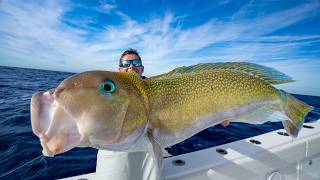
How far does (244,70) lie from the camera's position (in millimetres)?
2092

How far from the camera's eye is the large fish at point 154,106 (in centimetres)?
137

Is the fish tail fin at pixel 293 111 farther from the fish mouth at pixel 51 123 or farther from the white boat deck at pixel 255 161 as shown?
the fish mouth at pixel 51 123

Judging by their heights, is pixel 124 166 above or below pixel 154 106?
below

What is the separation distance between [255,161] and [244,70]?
2149 millimetres

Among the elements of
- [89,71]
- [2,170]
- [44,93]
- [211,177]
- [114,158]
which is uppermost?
[89,71]

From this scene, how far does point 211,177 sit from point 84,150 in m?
5.76

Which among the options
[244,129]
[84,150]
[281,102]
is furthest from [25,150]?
[244,129]

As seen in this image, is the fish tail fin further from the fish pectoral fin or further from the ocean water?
the ocean water

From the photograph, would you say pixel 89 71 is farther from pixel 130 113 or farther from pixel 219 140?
pixel 219 140

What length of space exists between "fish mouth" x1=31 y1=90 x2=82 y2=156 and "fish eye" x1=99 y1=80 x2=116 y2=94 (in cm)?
26

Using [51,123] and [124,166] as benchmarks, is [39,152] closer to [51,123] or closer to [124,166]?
[124,166]

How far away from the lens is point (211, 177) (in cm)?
323

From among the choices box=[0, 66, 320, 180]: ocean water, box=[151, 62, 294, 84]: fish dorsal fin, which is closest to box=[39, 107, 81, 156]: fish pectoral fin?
box=[151, 62, 294, 84]: fish dorsal fin

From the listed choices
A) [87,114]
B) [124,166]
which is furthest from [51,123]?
[124,166]
